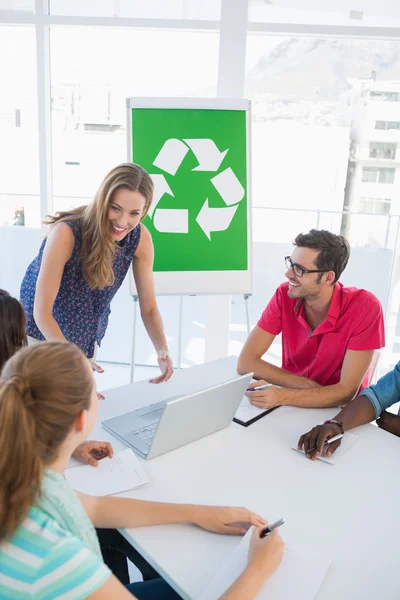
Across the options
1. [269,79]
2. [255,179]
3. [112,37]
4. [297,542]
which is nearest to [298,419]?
[297,542]

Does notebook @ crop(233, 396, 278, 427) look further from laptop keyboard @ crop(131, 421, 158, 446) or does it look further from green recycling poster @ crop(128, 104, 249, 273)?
green recycling poster @ crop(128, 104, 249, 273)

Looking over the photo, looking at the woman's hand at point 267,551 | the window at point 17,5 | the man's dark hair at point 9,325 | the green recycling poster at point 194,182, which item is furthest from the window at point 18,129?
the woman's hand at point 267,551

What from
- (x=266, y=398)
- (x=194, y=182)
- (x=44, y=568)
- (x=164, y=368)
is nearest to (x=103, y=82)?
(x=194, y=182)

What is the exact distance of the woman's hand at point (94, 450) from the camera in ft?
4.42

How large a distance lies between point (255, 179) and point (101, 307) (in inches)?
72.4

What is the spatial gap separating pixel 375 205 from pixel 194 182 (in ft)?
4.60

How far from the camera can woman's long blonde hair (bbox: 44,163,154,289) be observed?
1758 mm

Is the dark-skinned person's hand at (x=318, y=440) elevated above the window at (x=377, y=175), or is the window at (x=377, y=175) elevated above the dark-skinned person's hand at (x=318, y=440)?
the window at (x=377, y=175)

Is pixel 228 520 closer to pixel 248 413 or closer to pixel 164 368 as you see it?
pixel 248 413

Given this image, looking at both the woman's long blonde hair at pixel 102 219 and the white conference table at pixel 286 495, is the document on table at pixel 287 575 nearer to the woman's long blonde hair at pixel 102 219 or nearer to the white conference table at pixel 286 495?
the white conference table at pixel 286 495

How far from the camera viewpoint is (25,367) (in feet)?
2.64

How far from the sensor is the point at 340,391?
1.80m

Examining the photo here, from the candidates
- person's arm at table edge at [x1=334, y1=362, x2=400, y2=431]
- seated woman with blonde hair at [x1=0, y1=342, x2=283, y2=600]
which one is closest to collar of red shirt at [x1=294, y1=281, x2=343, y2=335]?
person's arm at table edge at [x1=334, y1=362, x2=400, y2=431]

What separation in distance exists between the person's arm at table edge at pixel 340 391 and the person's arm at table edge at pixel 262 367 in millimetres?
90
